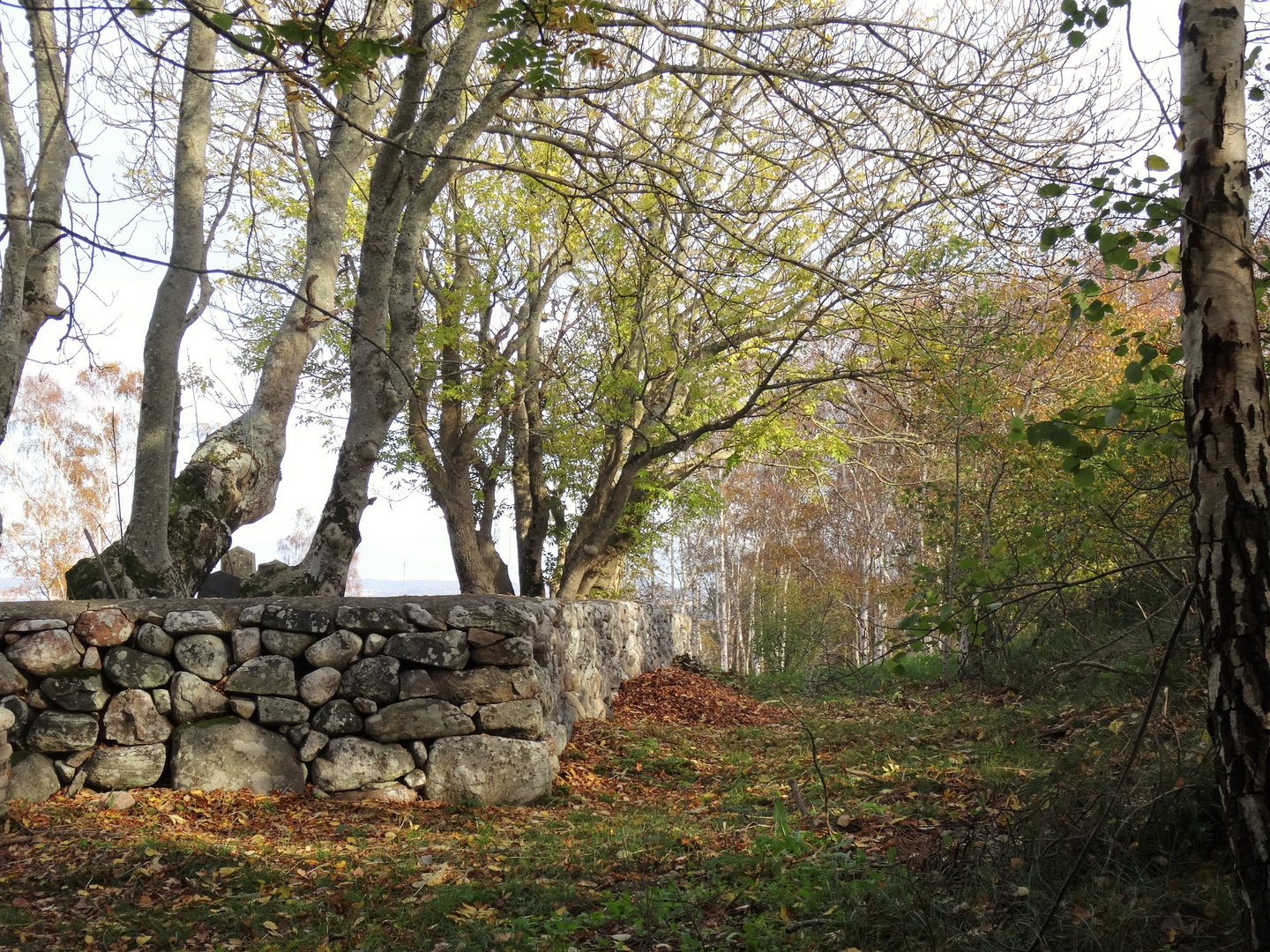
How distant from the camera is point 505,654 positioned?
19.4ft

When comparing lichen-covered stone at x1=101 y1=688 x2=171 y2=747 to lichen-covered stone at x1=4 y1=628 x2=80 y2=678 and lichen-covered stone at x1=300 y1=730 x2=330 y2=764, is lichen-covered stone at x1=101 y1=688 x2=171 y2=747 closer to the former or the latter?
lichen-covered stone at x1=4 y1=628 x2=80 y2=678

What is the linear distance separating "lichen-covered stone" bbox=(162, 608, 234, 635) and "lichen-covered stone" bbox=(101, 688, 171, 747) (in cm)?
42

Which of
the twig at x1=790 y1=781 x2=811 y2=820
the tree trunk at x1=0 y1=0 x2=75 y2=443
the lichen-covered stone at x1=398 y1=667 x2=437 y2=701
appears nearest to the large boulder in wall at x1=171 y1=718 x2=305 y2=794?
the lichen-covered stone at x1=398 y1=667 x2=437 y2=701

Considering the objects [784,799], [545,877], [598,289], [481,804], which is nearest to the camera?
[545,877]

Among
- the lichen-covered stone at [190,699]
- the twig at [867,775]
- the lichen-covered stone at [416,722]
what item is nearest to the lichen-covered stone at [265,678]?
the lichen-covered stone at [190,699]

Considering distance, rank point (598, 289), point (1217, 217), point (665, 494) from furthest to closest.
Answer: point (665, 494)
point (598, 289)
point (1217, 217)

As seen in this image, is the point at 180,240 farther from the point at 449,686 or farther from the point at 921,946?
the point at 921,946

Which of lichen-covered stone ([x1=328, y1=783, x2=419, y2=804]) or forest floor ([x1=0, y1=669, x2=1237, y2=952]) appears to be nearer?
forest floor ([x1=0, y1=669, x2=1237, y2=952])

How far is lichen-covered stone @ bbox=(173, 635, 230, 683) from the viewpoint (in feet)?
18.2

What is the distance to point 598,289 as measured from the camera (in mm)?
11414

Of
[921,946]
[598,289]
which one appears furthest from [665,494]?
[921,946]

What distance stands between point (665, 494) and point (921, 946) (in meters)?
9.87

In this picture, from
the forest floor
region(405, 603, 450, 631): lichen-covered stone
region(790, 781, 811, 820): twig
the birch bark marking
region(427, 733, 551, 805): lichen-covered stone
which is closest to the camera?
the birch bark marking

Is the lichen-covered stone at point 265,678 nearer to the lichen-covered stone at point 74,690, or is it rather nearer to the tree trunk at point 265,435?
the lichen-covered stone at point 74,690
